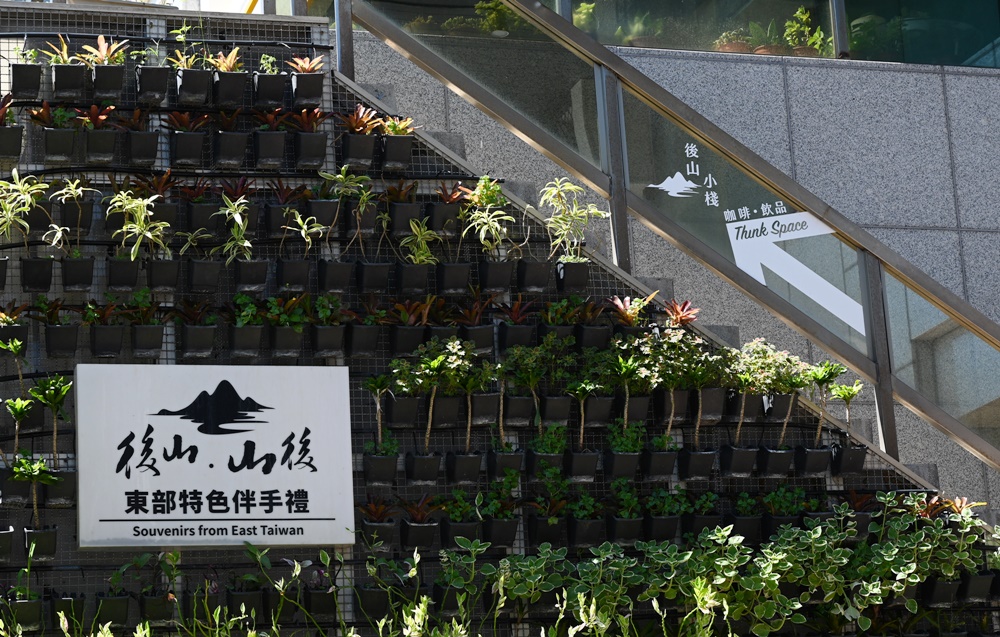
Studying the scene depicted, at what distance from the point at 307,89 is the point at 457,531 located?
1.92 metres

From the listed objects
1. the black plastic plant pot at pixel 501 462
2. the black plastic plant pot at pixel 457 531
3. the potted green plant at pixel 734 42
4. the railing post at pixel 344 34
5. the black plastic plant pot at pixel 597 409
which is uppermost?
the potted green plant at pixel 734 42

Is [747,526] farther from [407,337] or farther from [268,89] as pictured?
[268,89]

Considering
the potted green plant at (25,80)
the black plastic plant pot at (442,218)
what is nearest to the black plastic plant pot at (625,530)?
the black plastic plant pot at (442,218)

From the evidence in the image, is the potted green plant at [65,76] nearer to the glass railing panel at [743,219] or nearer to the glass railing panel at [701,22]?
the glass railing panel at [743,219]

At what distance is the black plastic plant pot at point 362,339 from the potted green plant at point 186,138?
3.08 feet

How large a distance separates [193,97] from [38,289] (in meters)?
1.01

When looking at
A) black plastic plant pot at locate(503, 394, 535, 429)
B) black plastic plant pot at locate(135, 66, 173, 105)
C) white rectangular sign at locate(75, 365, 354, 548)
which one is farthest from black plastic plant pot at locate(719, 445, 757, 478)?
black plastic plant pot at locate(135, 66, 173, 105)

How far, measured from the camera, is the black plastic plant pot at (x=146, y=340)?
15.5 ft

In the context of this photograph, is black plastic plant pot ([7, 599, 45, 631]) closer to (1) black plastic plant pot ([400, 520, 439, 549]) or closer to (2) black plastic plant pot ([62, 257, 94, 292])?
(2) black plastic plant pot ([62, 257, 94, 292])

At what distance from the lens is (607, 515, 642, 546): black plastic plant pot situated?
493cm

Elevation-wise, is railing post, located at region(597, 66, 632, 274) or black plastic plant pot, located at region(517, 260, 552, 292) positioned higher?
railing post, located at region(597, 66, 632, 274)

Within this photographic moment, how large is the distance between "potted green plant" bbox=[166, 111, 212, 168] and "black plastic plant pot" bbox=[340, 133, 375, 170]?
576mm

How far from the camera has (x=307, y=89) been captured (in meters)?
5.19

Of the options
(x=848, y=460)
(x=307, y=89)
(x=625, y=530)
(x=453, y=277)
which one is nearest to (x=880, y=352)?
(x=848, y=460)
